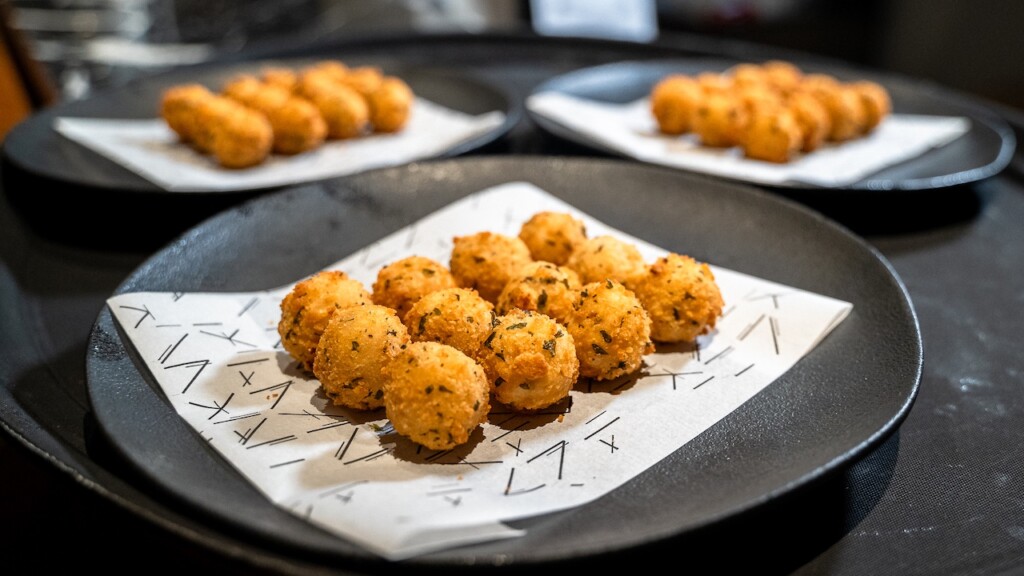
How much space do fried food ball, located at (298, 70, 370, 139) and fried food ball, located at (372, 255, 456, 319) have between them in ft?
4.18

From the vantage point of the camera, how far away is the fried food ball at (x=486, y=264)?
179 centimetres

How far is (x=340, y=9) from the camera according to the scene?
6508mm

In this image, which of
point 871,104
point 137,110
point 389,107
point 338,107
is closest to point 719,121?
point 871,104

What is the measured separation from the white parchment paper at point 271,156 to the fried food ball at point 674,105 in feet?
1.74

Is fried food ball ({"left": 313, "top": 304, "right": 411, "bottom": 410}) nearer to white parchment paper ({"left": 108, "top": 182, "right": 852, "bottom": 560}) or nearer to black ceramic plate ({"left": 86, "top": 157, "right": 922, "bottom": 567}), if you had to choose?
white parchment paper ({"left": 108, "top": 182, "right": 852, "bottom": 560})

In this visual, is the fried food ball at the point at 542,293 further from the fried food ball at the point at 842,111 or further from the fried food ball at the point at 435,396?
the fried food ball at the point at 842,111

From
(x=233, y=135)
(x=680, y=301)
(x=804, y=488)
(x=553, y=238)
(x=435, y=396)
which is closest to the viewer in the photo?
(x=804, y=488)

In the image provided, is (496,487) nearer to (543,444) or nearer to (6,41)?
(543,444)

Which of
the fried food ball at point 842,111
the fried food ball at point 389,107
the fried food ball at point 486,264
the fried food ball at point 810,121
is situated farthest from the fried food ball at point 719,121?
the fried food ball at point 486,264

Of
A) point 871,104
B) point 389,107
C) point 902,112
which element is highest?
point 389,107

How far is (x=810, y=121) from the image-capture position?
109 inches

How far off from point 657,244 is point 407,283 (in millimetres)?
691

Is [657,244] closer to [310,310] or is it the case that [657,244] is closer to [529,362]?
[529,362]

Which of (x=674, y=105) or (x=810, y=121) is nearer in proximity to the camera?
(x=810, y=121)
